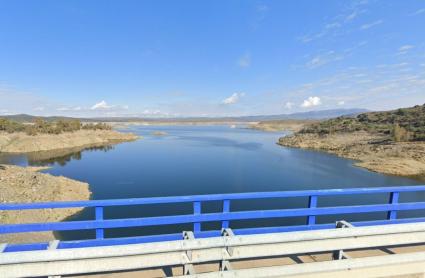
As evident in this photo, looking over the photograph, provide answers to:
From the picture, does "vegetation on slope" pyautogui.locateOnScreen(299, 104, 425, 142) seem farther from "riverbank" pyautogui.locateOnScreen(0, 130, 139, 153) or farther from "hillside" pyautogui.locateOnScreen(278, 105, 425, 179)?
"riverbank" pyautogui.locateOnScreen(0, 130, 139, 153)

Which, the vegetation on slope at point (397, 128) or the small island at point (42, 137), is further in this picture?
the small island at point (42, 137)

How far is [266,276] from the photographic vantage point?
340 cm

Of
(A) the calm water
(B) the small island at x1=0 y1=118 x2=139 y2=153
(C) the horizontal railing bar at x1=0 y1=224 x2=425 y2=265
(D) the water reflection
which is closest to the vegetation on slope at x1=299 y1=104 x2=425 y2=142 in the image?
(A) the calm water

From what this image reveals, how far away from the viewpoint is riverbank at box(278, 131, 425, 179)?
2998 cm

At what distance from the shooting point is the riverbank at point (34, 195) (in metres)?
11.9

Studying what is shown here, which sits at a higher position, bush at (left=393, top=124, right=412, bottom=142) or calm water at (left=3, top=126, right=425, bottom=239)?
bush at (left=393, top=124, right=412, bottom=142)

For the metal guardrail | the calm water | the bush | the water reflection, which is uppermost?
the metal guardrail

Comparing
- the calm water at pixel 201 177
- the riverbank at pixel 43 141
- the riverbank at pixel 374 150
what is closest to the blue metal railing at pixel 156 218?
the calm water at pixel 201 177

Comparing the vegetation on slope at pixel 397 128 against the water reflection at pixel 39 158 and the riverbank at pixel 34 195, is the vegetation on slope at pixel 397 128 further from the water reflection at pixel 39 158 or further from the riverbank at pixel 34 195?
the water reflection at pixel 39 158

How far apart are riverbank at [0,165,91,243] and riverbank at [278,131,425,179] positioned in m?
30.9

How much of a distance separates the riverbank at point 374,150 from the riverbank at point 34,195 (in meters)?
30.9

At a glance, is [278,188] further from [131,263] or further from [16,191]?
[131,263]

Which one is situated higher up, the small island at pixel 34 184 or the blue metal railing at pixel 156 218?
the blue metal railing at pixel 156 218

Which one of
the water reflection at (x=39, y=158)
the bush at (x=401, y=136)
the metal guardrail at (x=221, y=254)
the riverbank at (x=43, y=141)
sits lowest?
the water reflection at (x=39, y=158)
